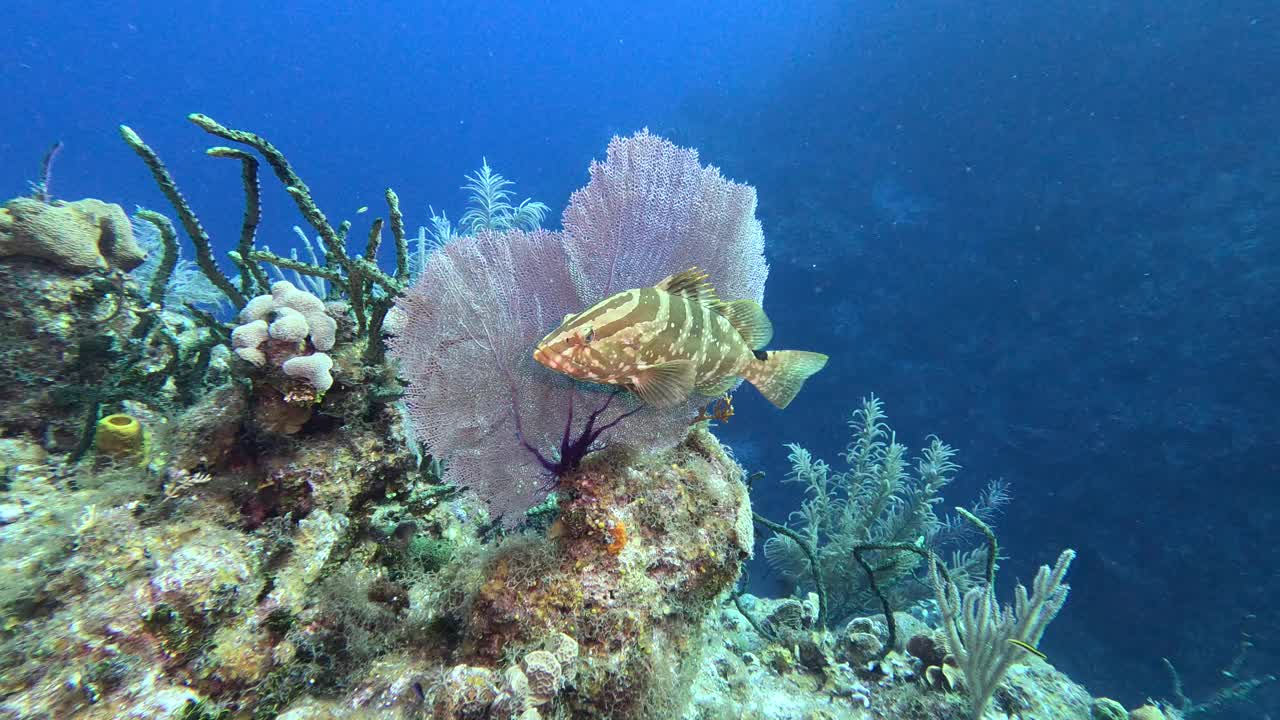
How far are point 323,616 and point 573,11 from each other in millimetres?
149352

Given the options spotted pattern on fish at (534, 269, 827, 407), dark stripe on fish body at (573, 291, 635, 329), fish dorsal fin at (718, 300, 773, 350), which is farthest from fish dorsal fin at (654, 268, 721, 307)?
dark stripe on fish body at (573, 291, 635, 329)

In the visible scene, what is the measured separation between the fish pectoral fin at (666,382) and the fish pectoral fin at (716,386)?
1.30 feet

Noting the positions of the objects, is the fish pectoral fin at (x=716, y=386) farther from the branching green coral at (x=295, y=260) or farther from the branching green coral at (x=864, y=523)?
the branching green coral at (x=864, y=523)

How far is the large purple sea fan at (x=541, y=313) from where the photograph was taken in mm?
2809

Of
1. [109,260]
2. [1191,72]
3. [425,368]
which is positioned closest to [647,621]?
[425,368]

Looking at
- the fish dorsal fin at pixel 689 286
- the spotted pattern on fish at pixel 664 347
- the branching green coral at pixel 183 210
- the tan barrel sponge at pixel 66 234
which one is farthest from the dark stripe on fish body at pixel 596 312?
the tan barrel sponge at pixel 66 234

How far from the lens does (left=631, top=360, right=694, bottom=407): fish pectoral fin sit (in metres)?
2.72

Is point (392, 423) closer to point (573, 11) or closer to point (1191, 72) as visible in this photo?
point (1191, 72)

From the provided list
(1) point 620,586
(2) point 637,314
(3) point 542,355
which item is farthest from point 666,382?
(1) point 620,586

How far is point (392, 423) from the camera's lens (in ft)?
10.1

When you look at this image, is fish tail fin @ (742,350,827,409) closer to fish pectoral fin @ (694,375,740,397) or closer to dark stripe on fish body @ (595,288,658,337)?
fish pectoral fin @ (694,375,740,397)

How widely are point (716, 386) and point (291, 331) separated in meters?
2.38

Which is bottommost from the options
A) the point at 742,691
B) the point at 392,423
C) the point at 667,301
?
the point at 742,691

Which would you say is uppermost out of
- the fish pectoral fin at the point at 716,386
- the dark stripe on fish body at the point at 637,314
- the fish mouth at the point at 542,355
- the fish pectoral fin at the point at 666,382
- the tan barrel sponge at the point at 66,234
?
the dark stripe on fish body at the point at 637,314
